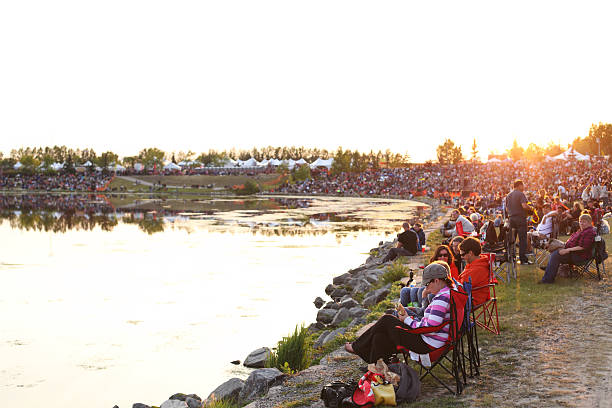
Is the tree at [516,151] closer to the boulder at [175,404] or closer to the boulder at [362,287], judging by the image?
the boulder at [362,287]

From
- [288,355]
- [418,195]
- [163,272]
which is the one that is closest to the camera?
[288,355]

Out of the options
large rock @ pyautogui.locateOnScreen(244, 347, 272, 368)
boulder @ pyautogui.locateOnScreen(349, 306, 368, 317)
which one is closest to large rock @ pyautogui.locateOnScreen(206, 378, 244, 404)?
large rock @ pyautogui.locateOnScreen(244, 347, 272, 368)

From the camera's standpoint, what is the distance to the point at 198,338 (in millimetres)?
11500

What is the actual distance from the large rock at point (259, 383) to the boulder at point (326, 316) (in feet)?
14.3

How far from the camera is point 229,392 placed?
305 inches

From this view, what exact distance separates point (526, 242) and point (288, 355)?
24.2 feet

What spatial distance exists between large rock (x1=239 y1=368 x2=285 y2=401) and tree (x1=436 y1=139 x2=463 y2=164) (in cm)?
14562

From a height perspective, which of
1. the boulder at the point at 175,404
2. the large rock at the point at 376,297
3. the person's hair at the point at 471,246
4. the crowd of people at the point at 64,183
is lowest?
the boulder at the point at 175,404

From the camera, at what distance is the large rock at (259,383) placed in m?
7.47

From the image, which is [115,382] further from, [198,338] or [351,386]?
[351,386]

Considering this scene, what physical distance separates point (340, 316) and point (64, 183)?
114 m

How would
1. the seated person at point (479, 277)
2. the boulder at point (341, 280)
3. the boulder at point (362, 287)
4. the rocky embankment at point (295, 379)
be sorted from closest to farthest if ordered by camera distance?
the rocky embankment at point (295, 379)
the seated person at point (479, 277)
the boulder at point (362, 287)
the boulder at point (341, 280)

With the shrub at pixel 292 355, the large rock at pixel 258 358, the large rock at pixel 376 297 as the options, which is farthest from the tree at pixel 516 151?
the shrub at pixel 292 355

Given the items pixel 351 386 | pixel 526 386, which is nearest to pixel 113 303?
pixel 351 386
